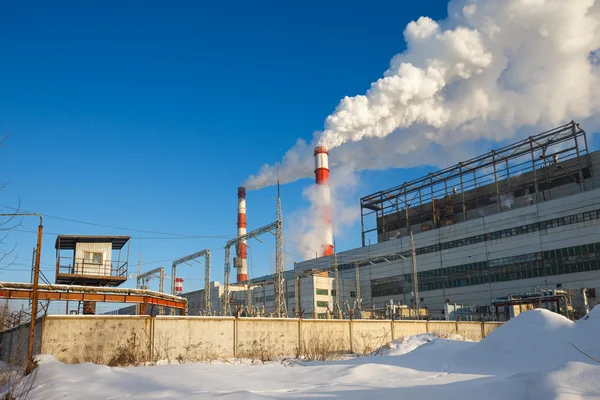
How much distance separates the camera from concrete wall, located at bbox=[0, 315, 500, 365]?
18.7 meters

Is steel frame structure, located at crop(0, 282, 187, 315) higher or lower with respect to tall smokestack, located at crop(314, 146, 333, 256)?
lower

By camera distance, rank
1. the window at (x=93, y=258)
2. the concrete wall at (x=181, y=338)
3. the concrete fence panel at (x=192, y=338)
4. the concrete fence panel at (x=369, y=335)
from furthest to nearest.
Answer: the window at (x=93, y=258)
the concrete fence panel at (x=369, y=335)
the concrete fence panel at (x=192, y=338)
the concrete wall at (x=181, y=338)

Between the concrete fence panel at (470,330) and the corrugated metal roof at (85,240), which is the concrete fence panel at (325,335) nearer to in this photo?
the concrete fence panel at (470,330)

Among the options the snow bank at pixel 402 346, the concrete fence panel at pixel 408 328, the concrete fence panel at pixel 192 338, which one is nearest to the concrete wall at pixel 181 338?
the concrete fence panel at pixel 192 338

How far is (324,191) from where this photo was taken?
71438mm

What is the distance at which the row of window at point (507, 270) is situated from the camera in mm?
45312

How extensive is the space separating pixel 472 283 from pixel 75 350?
4574 cm

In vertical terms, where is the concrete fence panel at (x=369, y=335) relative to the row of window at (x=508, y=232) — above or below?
below

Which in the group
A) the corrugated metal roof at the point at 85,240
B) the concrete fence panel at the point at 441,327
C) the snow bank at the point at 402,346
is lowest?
the snow bank at the point at 402,346

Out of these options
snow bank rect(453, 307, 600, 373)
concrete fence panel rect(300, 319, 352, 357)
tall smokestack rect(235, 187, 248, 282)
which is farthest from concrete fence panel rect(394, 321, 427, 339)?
tall smokestack rect(235, 187, 248, 282)

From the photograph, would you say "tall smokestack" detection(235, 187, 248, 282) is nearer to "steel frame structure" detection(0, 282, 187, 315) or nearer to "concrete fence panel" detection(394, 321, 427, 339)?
"steel frame structure" detection(0, 282, 187, 315)

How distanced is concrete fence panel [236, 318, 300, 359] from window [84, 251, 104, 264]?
16.8m

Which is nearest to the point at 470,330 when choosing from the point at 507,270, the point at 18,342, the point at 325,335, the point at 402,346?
the point at 402,346

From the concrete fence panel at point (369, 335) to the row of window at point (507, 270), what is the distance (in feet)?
87.1
